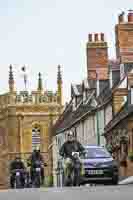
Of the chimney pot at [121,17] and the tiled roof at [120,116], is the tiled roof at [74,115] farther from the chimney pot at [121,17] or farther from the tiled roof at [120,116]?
the tiled roof at [120,116]

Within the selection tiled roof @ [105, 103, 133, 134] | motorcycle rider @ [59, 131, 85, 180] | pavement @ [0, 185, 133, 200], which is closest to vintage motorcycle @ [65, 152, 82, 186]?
motorcycle rider @ [59, 131, 85, 180]

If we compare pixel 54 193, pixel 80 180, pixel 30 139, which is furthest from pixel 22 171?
pixel 30 139

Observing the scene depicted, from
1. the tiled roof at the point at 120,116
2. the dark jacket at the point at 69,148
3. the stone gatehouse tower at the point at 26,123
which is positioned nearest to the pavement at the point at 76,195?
the dark jacket at the point at 69,148

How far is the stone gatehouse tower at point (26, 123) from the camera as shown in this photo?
109 meters

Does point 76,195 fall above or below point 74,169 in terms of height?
above

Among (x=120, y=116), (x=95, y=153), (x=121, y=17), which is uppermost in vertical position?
(x=121, y=17)

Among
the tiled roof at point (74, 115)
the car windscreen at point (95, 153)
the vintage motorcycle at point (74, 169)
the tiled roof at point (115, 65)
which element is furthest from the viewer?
the tiled roof at point (74, 115)

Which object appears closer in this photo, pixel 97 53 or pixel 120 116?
pixel 120 116

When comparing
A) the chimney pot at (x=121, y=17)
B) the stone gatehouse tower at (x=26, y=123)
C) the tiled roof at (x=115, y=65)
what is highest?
the chimney pot at (x=121, y=17)

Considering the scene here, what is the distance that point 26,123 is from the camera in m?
109

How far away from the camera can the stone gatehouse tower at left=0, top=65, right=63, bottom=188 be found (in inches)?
4284

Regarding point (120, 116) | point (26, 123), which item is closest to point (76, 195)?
point (120, 116)

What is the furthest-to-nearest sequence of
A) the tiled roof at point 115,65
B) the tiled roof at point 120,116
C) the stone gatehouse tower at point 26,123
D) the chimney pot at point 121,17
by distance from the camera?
the stone gatehouse tower at point 26,123, the chimney pot at point 121,17, the tiled roof at point 115,65, the tiled roof at point 120,116

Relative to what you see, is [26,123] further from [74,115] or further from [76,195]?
[76,195]
